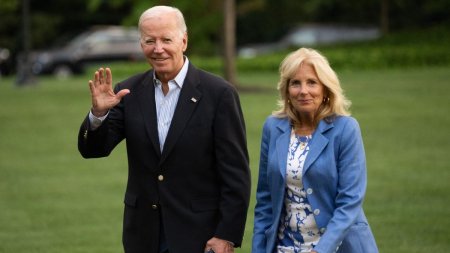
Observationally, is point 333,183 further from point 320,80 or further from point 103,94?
point 103,94

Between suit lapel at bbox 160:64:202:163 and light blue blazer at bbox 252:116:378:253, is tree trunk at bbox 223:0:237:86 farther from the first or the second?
light blue blazer at bbox 252:116:378:253

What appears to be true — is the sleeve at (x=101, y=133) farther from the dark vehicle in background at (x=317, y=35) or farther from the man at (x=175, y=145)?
the dark vehicle in background at (x=317, y=35)

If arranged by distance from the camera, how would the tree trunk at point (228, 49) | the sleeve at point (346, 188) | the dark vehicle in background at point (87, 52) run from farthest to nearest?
the dark vehicle in background at point (87, 52) → the tree trunk at point (228, 49) → the sleeve at point (346, 188)

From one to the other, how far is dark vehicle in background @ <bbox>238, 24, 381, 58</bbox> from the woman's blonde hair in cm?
5094

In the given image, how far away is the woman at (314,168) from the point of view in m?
5.01

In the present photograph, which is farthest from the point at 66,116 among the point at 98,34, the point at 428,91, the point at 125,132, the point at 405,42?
the point at 98,34

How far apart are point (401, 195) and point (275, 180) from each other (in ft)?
25.8

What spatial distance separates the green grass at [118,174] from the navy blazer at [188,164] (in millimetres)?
4692

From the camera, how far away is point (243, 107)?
23.2 m

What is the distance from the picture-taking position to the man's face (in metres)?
5.20

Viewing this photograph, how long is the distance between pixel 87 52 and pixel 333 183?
4283 centimetres

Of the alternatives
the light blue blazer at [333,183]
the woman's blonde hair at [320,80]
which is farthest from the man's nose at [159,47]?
the light blue blazer at [333,183]

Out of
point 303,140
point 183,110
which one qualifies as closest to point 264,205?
point 303,140

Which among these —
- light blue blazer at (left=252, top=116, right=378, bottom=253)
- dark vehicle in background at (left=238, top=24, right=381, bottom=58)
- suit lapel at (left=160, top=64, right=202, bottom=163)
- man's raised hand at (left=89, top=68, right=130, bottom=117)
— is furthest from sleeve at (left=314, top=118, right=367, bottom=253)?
dark vehicle in background at (left=238, top=24, right=381, bottom=58)
